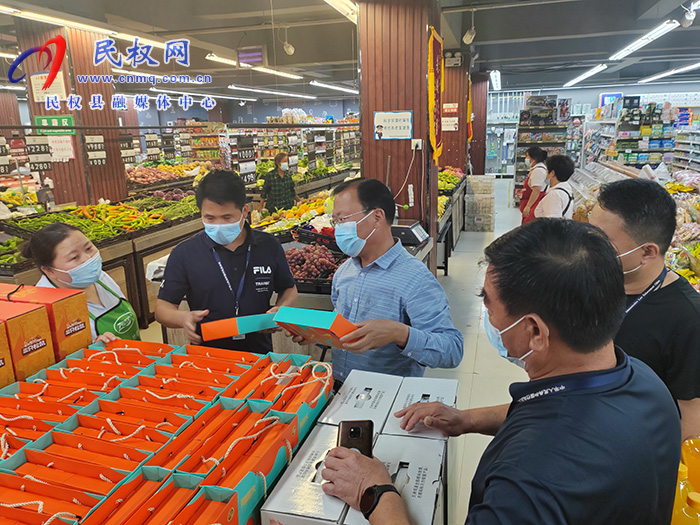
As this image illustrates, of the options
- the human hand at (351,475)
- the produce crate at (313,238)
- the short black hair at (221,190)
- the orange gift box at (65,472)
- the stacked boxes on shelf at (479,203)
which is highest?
the short black hair at (221,190)

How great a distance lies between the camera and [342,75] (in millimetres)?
10094

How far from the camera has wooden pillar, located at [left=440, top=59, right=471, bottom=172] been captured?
12.0 m

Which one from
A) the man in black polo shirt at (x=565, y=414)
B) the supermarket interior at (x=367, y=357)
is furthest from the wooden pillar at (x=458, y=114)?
the man in black polo shirt at (x=565, y=414)

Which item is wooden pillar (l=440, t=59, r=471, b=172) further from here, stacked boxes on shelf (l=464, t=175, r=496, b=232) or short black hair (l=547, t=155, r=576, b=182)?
short black hair (l=547, t=155, r=576, b=182)

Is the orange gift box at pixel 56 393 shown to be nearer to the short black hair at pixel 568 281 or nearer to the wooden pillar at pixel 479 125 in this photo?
the short black hair at pixel 568 281

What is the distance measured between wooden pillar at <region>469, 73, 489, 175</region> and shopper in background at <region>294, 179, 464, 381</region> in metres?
13.7

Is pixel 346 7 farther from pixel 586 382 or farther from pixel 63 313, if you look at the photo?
pixel 586 382

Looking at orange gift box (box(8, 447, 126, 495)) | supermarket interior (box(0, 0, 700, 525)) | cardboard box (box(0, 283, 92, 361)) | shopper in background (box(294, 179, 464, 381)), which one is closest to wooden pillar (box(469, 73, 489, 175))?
supermarket interior (box(0, 0, 700, 525))

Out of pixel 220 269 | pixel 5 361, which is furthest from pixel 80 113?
pixel 5 361

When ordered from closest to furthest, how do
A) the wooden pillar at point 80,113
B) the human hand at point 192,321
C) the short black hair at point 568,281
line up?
1. the short black hair at point 568,281
2. the human hand at point 192,321
3. the wooden pillar at point 80,113

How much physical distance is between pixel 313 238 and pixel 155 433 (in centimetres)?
367

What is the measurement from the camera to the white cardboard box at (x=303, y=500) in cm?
119

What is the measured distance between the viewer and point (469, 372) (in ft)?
16.0

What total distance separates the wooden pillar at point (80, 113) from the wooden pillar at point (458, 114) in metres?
7.40
